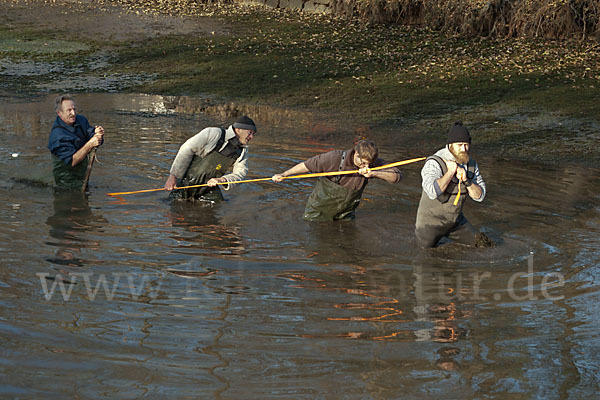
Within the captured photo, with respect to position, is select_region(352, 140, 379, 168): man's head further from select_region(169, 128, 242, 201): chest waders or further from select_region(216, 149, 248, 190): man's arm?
select_region(169, 128, 242, 201): chest waders

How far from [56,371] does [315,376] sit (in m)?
1.69

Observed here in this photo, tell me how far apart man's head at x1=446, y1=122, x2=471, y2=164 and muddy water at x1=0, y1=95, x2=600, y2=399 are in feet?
3.45

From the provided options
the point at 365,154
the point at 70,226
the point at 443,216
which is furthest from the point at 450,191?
the point at 70,226

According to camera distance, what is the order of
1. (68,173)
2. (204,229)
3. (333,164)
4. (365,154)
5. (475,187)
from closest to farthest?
(475,187)
(365,154)
(333,164)
(204,229)
(68,173)

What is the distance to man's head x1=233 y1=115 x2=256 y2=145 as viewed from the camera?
33.8ft

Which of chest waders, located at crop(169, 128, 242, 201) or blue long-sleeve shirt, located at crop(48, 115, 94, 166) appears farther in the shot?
blue long-sleeve shirt, located at crop(48, 115, 94, 166)

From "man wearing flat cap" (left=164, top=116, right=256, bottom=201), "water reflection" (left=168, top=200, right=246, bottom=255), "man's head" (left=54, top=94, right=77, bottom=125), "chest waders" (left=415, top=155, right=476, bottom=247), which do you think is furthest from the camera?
"man's head" (left=54, top=94, right=77, bottom=125)

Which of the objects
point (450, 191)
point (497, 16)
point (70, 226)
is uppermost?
point (497, 16)

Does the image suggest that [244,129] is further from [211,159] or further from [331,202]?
[331,202]

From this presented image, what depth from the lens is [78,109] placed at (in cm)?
1686

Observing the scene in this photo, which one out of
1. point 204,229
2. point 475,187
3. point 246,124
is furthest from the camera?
point 246,124

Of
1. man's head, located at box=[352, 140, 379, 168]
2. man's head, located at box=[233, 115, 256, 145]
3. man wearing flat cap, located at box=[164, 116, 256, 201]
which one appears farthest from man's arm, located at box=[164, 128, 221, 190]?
man's head, located at box=[352, 140, 379, 168]

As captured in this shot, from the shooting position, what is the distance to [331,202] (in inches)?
397

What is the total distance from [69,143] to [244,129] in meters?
2.40
